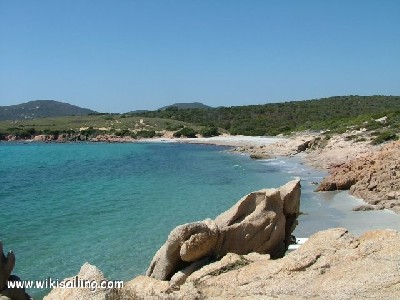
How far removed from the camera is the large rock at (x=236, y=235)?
37.9ft

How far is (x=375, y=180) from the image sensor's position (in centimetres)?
2856

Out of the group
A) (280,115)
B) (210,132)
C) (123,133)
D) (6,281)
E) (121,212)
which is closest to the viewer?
(6,281)

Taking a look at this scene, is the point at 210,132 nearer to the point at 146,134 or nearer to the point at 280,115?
the point at 146,134

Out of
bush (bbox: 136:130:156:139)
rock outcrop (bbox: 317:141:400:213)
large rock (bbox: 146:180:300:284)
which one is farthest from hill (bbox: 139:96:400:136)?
large rock (bbox: 146:180:300:284)

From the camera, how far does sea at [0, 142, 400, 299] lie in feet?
60.7

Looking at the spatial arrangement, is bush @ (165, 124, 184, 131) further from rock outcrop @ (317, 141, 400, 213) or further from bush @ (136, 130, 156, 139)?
rock outcrop @ (317, 141, 400, 213)

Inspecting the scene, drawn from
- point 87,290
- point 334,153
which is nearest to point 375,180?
point 87,290

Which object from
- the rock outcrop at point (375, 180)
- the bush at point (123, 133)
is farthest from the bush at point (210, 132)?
the rock outcrop at point (375, 180)

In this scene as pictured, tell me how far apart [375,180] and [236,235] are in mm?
18559

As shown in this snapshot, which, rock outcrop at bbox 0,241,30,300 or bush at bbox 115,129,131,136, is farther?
bush at bbox 115,129,131,136

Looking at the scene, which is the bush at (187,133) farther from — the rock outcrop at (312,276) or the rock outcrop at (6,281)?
the rock outcrop at (312,276)

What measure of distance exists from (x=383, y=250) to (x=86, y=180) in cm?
4060

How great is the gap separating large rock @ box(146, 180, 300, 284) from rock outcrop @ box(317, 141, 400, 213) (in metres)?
11.8

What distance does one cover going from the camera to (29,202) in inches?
1300
